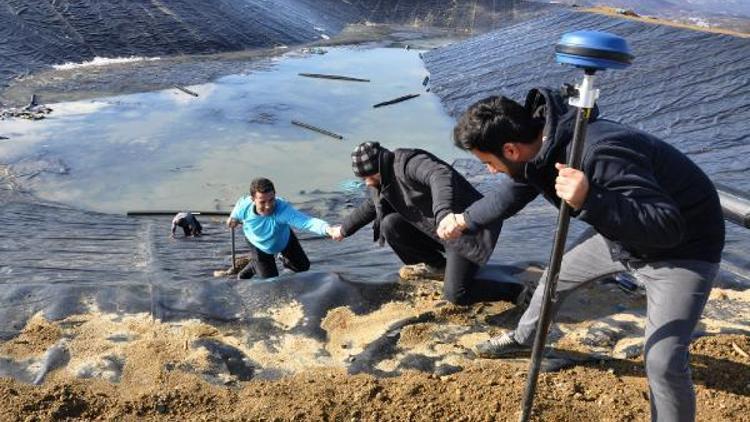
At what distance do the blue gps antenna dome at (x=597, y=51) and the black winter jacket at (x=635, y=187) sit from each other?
33 centimetres

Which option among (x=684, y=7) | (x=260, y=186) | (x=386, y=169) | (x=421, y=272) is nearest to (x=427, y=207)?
(x=386, y=169)

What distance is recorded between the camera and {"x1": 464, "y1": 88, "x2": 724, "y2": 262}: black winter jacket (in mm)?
2291

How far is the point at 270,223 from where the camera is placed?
566 centimetres

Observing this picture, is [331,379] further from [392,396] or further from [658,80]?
[658,80]

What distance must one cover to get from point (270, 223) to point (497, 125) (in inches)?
133

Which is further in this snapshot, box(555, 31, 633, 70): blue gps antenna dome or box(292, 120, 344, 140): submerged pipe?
box(292, 120, 344, 140): submerged pipe

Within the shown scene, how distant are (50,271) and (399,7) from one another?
101ft

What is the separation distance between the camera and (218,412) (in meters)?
3.20

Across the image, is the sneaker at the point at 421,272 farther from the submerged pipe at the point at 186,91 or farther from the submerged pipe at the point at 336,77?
the submerged pipe at the point at 336,77

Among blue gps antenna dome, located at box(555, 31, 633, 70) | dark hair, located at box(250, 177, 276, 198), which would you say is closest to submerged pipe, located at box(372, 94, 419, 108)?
dark hair, located at box(250, 177, 276, 198)

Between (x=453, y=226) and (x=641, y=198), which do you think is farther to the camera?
(x=453, y=226)

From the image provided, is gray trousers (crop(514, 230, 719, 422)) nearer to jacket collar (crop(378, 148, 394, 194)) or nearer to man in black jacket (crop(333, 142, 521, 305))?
man in black jacket (crop(333, 142, 521, 305))

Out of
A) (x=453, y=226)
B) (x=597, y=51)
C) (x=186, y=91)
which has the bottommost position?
(x=186, y=91)

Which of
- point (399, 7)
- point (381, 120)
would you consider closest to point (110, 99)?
point (381, 120)
